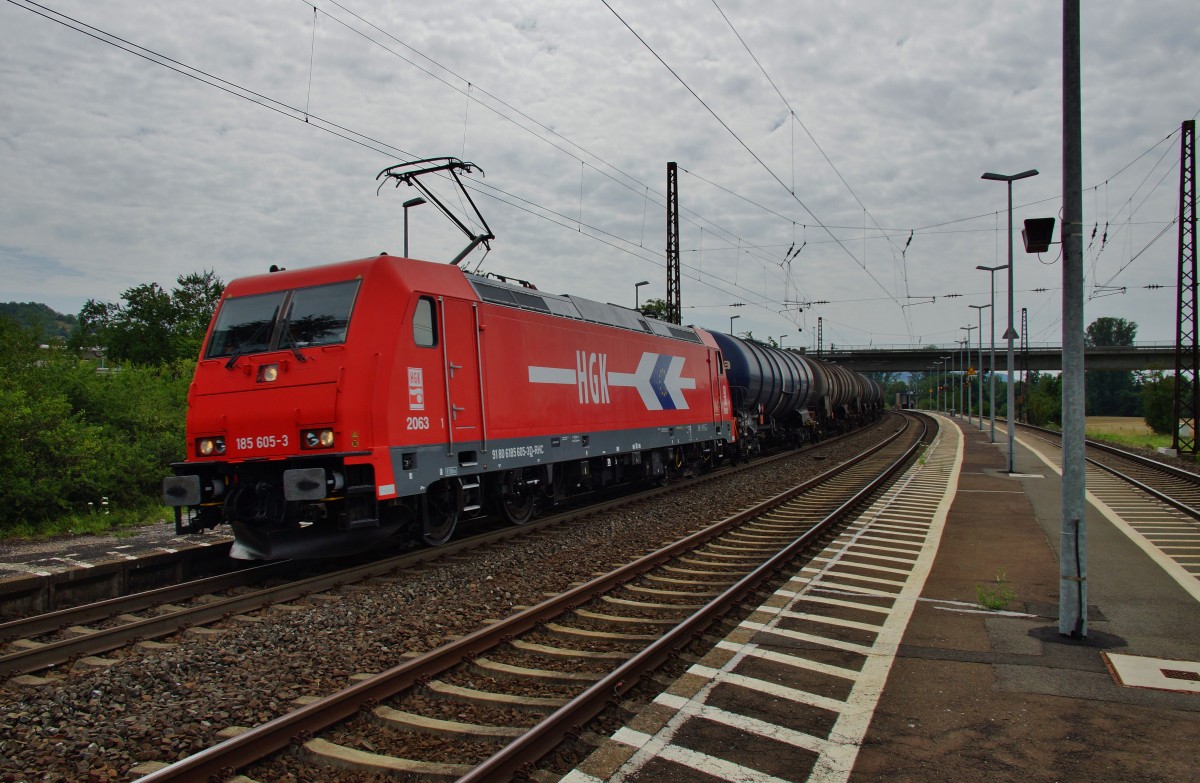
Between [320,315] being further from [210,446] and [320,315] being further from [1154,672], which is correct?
[1154,672]

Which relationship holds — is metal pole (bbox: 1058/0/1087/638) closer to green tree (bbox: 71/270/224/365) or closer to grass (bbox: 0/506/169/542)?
grass (bbox: 0/506/169/542)

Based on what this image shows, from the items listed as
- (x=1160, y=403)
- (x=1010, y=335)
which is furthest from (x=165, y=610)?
(x=1160, y=403)

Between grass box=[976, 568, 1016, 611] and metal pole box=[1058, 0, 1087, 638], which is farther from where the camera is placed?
grass box=[976, 568, 1016, 611]

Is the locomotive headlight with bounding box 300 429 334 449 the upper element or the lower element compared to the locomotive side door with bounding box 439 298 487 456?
lower

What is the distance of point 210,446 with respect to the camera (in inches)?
357

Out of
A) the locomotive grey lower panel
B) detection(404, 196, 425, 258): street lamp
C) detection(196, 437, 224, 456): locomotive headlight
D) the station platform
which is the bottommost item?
the station platform

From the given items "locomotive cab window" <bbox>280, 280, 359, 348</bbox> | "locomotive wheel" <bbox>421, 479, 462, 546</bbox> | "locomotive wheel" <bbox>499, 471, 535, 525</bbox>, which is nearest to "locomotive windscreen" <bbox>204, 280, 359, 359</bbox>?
"locomotive cab window" <bbox>280, 280, 359, 348</bbox>

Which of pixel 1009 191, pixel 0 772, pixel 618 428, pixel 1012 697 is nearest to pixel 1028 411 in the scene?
pixel 1009 191

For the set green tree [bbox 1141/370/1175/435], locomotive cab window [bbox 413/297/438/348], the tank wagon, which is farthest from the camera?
green tree [bbox 1141/370/1175/435]

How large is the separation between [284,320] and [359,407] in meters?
1.71

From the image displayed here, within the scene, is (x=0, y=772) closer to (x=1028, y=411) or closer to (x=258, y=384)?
(x=258, y=384)

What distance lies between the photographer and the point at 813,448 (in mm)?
31297

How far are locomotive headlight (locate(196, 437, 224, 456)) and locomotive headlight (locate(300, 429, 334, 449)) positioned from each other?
127 centimetres

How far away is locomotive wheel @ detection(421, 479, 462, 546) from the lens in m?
10.1
